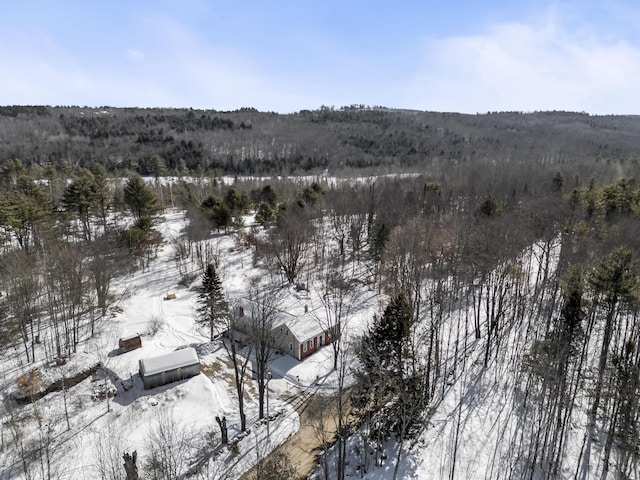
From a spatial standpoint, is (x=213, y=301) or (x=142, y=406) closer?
(x=142, y=406)

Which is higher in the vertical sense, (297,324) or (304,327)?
(297,324)

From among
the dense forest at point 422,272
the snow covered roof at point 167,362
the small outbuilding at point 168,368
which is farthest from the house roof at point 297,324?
the small outbuilding at point 168,368

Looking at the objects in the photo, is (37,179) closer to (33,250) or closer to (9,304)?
(33,250)

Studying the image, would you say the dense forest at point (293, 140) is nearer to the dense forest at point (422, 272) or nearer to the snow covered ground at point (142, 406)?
the dense forest at point (422, 272)

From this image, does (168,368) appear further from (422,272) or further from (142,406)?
(422,272)

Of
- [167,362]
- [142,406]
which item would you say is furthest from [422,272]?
[142,406]

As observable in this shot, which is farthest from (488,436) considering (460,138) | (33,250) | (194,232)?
(460,138)
